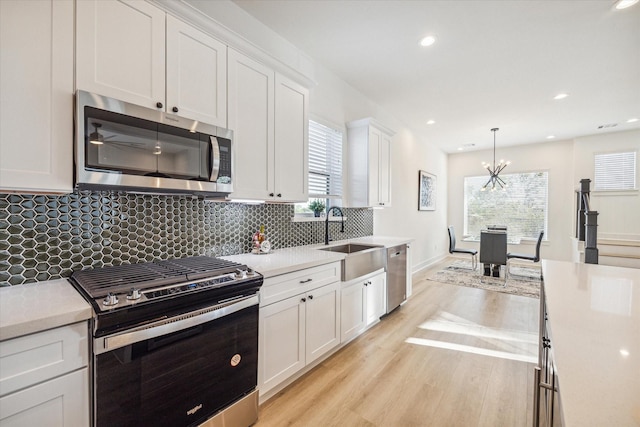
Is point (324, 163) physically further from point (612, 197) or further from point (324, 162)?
point (612, 197)

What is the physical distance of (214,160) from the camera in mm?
1771

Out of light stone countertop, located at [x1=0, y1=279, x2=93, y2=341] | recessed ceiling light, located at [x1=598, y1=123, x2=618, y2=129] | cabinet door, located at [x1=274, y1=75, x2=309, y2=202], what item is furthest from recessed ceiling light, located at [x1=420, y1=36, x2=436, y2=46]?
recessed ceiling light, located at [x1=598, y1=123, x2=618, y2=129]

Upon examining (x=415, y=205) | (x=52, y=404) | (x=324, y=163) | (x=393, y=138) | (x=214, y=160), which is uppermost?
(x=393, y=138)

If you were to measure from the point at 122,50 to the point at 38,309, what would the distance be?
1.27 meters

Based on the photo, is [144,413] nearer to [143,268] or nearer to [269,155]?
[143,268]

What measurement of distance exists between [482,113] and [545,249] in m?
4.05

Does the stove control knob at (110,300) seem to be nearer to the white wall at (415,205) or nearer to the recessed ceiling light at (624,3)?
the white wall at (415,205)

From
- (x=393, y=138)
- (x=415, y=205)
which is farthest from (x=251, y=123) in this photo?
(x=415, y=205)

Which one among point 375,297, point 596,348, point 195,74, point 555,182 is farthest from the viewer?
point 555,182

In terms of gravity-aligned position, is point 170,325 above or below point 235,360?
above

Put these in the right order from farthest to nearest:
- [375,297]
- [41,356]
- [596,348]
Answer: [375,297]
[41,356]
[596,348]

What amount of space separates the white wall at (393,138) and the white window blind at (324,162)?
0.52 feet

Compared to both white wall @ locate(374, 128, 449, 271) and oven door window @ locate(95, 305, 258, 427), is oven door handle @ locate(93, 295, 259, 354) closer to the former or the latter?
oven door window @ locate(95, 305, 258, 427)

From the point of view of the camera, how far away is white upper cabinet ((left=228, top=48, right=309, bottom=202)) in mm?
2016
